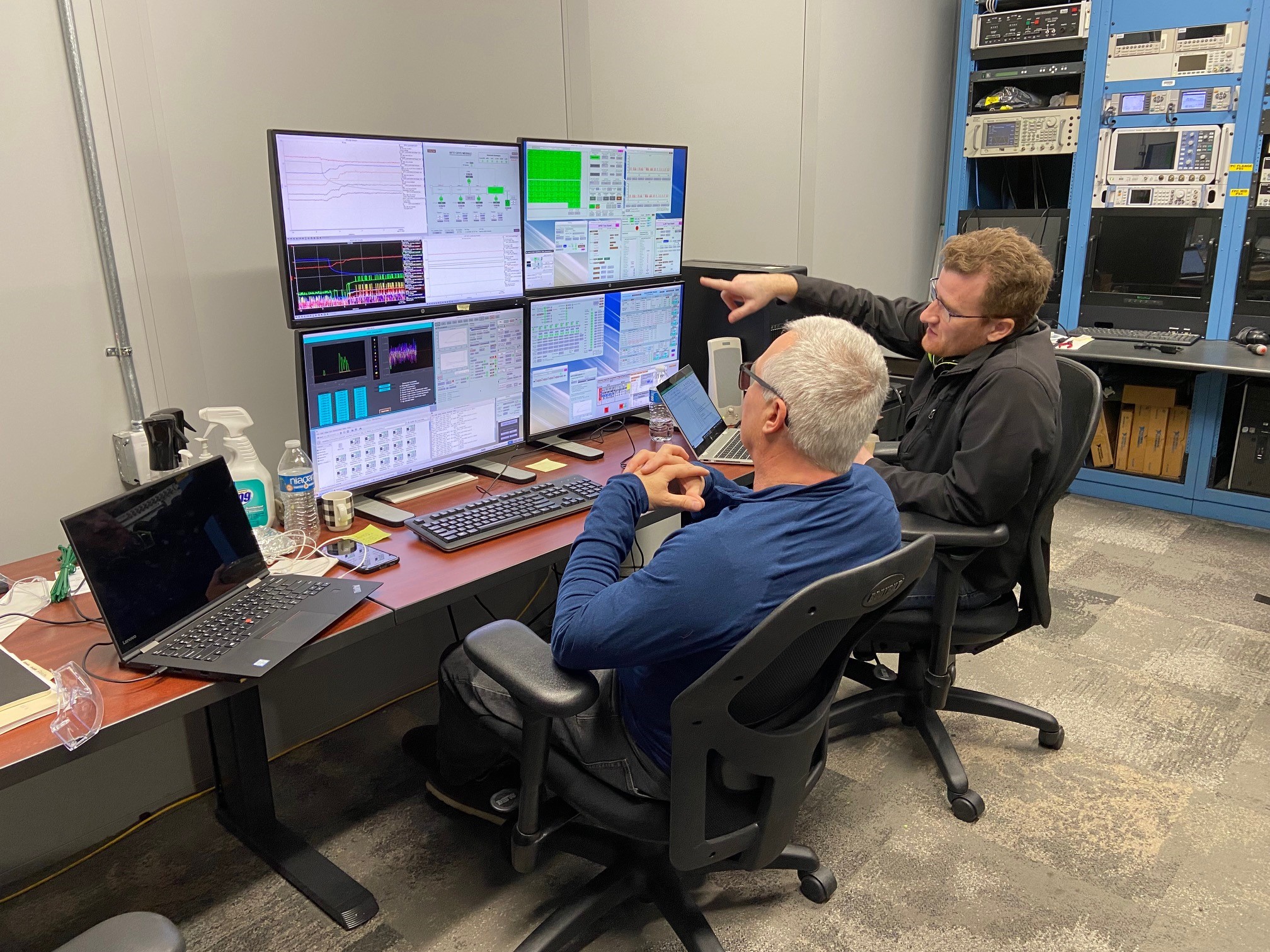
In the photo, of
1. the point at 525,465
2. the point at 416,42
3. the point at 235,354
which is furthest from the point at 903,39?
the point at 235,354

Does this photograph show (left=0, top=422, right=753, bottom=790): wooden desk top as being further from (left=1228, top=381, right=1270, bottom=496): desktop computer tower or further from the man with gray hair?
(left=1228, top=381, right=1270, bottom=496): desktop computer tower

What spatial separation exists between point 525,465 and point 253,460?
0.66 metres

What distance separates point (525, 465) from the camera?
7.45 ft

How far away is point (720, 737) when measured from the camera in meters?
1.31

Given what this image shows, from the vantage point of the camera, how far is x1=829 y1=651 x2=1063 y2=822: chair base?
2.27m

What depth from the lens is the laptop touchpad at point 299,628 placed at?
1434 mm

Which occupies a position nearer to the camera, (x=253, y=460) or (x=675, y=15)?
(x=253, y=460)

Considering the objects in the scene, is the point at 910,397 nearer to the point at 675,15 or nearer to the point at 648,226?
the point at 648,226

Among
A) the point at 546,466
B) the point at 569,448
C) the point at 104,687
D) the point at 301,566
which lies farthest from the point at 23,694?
the point at 569,448

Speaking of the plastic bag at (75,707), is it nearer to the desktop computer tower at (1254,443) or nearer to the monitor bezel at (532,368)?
the monitor bezel at (532,368)

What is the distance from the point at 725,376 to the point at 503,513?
1.00 meters

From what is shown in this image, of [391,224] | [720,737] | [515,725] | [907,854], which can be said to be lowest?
[907,854]

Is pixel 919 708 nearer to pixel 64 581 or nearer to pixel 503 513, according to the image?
pixel 503 513

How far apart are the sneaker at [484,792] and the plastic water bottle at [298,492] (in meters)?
0.59
